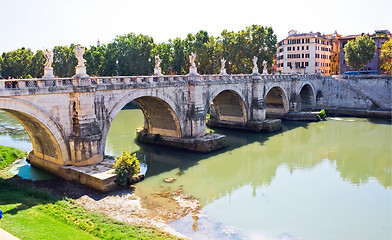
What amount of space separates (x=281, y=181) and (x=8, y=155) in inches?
653

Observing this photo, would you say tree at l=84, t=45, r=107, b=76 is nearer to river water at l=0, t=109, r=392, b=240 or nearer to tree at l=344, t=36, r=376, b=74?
river water at l=0, t=109, r=392, b=240

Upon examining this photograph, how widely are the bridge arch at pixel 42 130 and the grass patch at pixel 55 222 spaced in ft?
11.7

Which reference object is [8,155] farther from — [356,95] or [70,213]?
[356,95]

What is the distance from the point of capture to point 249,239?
1296 cm

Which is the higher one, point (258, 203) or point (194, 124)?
point (194, 124)

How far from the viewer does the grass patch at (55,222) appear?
442 inches

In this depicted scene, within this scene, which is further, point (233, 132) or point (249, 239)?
point (233, 132)

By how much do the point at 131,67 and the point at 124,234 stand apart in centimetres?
4579

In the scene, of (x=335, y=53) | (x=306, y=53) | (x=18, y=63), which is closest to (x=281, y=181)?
(x=306, y=53)

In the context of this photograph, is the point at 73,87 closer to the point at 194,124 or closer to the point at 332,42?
the point at 194,124

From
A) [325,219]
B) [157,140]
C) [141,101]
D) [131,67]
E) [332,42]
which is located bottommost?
[325,219]

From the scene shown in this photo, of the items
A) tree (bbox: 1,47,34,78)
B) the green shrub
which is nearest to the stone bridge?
the green shrub

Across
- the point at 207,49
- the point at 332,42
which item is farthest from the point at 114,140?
the point at 332,42

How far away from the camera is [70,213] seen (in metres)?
13.4
